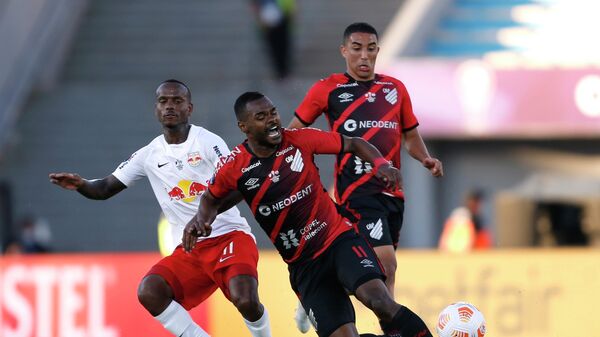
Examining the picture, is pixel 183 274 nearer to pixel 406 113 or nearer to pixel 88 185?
pixel 88 185

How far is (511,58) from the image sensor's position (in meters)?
18.5

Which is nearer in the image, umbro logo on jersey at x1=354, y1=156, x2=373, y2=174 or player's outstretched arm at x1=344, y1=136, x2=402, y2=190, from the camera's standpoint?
player's outstretched arm at x1=344, y1=136, x2=402, y2=190

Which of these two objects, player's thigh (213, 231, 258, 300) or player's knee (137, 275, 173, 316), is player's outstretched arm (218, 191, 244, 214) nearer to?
player's thigh (213, 231, 258, 300)

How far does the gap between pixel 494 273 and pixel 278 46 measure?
8.32 meters

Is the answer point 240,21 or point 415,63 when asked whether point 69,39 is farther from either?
point 415,63

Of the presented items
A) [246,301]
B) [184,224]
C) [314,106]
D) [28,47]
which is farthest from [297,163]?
[28,47]

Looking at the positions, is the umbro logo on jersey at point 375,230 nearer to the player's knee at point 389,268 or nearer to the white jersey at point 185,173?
the player's knee at point 389,268

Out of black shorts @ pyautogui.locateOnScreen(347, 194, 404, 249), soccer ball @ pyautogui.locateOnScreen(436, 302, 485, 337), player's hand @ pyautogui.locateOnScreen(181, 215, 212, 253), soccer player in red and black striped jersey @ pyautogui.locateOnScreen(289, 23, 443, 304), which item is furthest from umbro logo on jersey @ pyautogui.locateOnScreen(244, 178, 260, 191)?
soccer ball @ pyautogui.locateOnScreen(436, 302, 485, 337)

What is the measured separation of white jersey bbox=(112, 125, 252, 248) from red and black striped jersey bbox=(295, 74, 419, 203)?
744mm

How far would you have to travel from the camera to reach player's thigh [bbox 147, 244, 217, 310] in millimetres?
Answer: 9469

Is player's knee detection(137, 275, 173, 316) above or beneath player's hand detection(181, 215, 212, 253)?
beneath

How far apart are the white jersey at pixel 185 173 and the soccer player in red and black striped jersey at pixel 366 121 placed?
0.67 m

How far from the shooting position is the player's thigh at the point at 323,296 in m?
8.66

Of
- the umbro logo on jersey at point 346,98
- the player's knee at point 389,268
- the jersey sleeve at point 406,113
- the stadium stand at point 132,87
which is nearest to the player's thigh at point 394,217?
the player's knee at point 389,268
